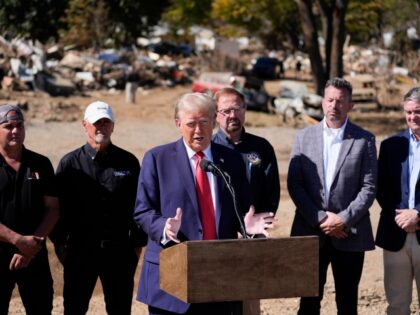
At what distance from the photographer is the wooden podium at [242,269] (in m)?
4.47

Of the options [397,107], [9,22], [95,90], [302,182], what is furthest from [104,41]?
[302,182]

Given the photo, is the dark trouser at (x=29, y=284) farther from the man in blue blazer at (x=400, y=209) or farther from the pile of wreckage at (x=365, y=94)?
the pile of wreckage at (x=365, y=94)

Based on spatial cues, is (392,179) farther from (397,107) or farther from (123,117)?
(397,107)

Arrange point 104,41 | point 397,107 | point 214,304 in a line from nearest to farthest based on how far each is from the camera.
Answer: point 214,304
point 397,107
point 104,41

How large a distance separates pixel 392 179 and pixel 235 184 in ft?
6.10

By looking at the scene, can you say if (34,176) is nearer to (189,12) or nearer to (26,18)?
(26,18)

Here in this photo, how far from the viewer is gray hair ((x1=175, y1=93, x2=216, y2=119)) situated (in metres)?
5.05

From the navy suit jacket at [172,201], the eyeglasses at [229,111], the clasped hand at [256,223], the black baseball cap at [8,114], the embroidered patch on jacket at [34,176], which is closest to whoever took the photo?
the clasped hand at [256,223]

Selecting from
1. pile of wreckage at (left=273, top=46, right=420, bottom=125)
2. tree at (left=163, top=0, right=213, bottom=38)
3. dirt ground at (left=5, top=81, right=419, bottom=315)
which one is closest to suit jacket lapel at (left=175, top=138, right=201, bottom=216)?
dirt ground at (left=5, top=81, right=419, bottom=315)

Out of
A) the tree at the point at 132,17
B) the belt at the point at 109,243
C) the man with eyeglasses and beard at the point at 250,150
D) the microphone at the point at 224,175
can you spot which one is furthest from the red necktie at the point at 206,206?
the tree at the point at 132,17

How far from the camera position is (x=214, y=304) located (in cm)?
508

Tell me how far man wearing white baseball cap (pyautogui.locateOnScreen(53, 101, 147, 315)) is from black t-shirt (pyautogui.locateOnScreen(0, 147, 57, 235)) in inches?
7.7

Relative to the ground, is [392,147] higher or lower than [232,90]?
lower

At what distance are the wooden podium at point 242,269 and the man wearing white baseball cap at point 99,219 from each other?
5.64 ft
